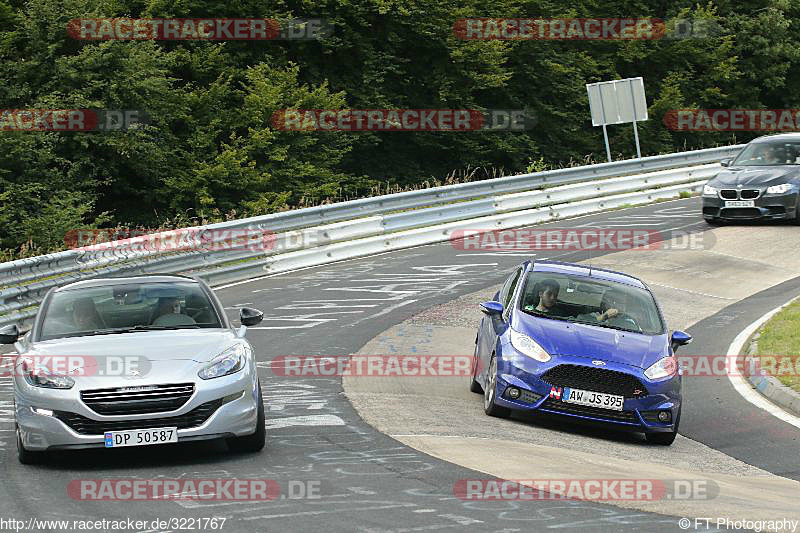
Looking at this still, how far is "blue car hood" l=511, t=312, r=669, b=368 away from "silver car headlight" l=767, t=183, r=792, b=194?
14.3 m

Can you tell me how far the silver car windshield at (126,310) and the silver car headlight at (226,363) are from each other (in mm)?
679

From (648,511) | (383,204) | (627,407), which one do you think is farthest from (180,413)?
(383,204)

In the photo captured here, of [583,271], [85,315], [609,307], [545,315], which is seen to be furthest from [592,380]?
[85,315]

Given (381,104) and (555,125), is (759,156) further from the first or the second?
(555,125)

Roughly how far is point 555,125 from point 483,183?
2136cm

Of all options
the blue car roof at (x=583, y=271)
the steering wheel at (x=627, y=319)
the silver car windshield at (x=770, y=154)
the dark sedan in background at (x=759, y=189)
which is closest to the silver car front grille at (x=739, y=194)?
the dark sedan in background at (x=759, y=189)

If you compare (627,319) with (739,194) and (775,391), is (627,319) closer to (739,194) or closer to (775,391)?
(775,391)

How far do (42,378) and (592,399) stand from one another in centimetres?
498

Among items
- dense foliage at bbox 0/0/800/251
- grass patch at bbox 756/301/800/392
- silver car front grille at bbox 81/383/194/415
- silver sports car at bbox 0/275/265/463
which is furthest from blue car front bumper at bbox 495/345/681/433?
dense foliage at bbox 0/0/800/251

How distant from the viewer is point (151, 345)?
1019 centimetres

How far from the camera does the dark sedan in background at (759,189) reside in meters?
26.1

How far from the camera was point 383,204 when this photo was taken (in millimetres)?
25656

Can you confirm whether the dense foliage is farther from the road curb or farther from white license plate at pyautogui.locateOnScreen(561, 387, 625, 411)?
white license plate at pyautogui.locateOnScreen(561, 387, 625, 411)

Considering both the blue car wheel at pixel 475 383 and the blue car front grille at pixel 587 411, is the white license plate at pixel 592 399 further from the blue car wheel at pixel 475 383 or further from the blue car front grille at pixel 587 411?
the blue car wheel at pixel 475 383
